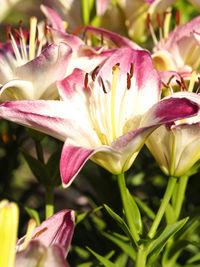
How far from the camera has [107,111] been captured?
0.53 meters

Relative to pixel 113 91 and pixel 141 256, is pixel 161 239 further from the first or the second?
pixel 113 91

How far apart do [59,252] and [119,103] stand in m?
0.20

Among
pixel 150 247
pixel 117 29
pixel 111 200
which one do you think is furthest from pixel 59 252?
pixel 117 29

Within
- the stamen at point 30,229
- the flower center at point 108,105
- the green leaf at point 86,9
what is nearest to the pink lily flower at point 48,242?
the stamen at point 30,229

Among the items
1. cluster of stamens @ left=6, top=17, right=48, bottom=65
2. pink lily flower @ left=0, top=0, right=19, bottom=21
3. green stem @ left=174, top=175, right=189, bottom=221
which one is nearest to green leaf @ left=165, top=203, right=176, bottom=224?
green stem @ left=174, top=175, right=189, bottom=221

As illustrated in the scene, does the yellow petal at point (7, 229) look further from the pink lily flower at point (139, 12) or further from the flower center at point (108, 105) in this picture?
the pink lily flower at point (139, 12)

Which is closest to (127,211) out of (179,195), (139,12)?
(179,195)

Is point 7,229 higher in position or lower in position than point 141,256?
higher

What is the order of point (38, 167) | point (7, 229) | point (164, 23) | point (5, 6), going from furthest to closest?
point (5, 6)
point (164, 23)
point (38, 167)
point (7, 229)

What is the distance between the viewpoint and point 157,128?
48 cm

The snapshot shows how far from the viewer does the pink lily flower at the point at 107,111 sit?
45cm

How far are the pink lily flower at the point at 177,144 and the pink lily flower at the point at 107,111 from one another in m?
0.02

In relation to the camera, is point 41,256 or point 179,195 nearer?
point 41,256

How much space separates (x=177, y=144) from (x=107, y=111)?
0.28ft
